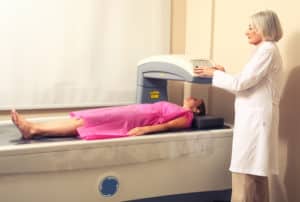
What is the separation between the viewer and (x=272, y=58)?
2045 mm

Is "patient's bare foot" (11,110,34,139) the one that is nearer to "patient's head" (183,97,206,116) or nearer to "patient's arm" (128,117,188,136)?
"patient's arm" (128,117,188,136)

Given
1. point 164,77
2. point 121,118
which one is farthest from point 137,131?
point 164,77

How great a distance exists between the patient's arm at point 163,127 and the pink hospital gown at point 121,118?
0.11ft

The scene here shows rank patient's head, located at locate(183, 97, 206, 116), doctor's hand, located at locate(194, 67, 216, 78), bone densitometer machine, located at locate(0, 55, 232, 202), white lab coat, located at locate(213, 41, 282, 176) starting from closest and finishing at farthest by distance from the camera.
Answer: bone densitometer machine, located at locate(0, 55, 232, 202) < white lab coat, located at locate(213, 41, 282, 176) < doctor's hand, located at locate(194, 67, 216, 78) < patient's head, located at locate(183, 97, 206, 116)

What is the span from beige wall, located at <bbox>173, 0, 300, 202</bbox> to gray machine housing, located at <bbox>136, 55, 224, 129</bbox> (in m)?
0.37

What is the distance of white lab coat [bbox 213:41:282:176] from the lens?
2.05m

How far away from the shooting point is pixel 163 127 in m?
2.35

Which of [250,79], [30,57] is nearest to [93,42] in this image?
[30,57]

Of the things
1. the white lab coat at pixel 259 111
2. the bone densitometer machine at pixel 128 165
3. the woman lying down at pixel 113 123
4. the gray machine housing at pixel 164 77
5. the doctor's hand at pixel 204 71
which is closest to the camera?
the bone densitometer machine at pixel 128 165

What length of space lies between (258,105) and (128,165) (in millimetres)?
736

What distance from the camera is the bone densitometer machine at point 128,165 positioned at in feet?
6.25

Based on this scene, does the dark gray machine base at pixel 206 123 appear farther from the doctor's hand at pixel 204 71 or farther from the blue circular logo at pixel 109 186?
the blue circular logo at pixel 109 186

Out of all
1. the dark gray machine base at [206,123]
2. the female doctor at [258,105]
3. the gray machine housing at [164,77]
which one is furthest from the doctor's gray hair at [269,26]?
the dark gray machine base at [206,123]

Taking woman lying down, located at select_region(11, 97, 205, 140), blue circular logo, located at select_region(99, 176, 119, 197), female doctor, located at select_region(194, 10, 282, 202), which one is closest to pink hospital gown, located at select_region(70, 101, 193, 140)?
woman lying down, located at select_region(11, 97, 205, 140)
